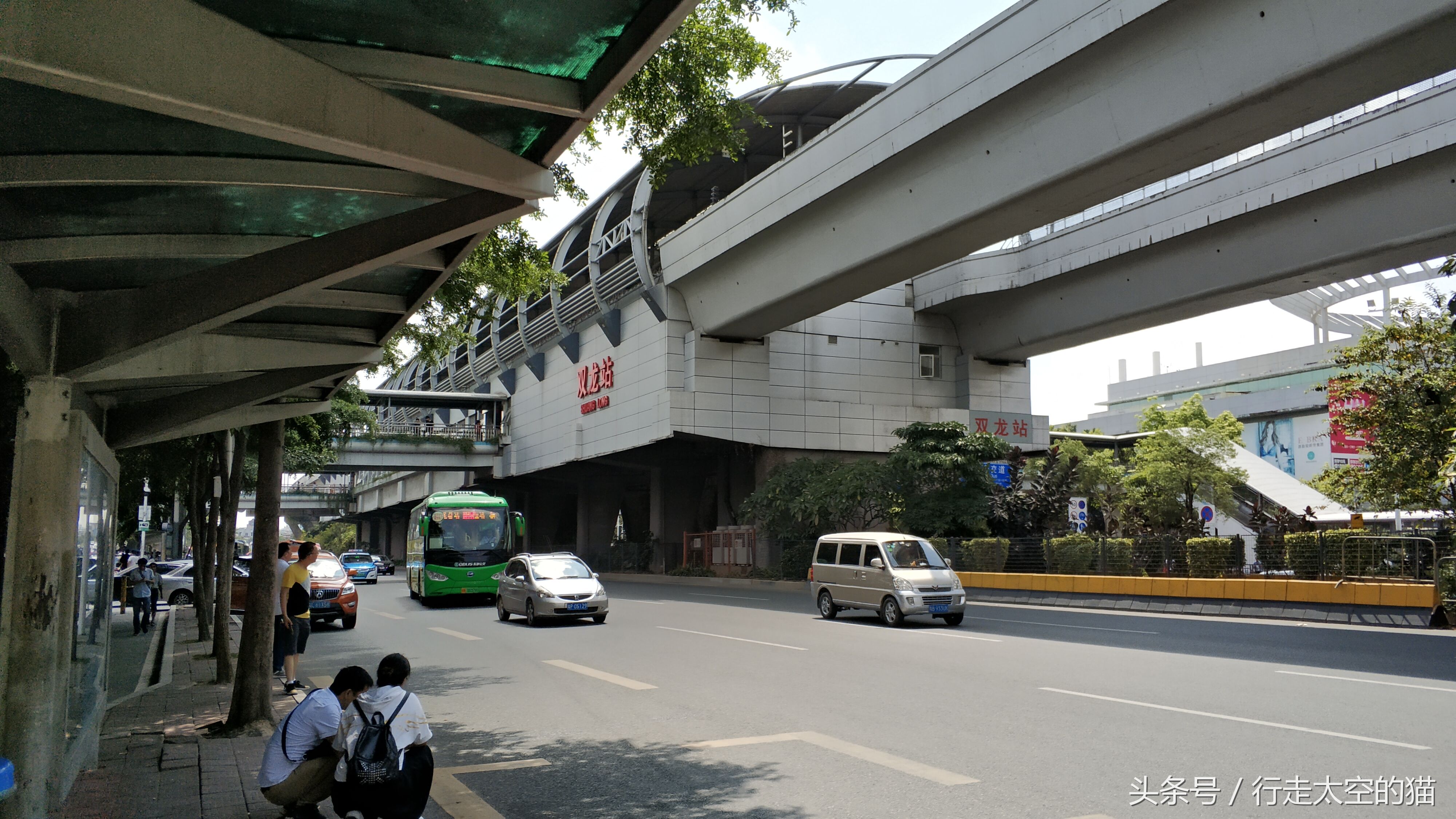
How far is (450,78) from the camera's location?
4.64 metres

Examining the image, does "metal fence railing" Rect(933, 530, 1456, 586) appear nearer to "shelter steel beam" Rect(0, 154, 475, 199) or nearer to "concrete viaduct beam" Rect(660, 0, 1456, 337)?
"concrete viaduct beam" Rect(660, 0, 1456, 337)

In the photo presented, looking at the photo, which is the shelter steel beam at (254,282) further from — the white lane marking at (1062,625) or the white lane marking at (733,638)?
the white lane marking at (1062,625)

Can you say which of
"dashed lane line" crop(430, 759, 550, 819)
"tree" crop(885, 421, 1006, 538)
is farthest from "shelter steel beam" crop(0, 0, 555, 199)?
"tree" crop(885, 421, 1006, 538)

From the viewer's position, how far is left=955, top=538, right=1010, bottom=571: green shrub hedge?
A: 29.1 meters

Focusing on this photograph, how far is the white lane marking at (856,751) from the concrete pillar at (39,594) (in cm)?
448

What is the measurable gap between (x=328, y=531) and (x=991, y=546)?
135132 millimetres

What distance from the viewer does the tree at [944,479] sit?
106ft

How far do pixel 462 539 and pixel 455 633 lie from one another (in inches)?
329

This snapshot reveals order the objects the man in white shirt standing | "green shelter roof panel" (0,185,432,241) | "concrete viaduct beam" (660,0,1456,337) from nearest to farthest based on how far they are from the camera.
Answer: "green shelter roof panel" (0,185,432,241), the man in white shirt standing, "concrete viaduct beam" (660,0,1456,337)

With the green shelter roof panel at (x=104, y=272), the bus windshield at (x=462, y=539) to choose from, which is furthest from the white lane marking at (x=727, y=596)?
the green shelter roof panel at (x=104, y=272)

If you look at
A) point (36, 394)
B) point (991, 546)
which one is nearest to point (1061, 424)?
point (991, 546)

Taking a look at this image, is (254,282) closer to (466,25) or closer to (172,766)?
(466,25)

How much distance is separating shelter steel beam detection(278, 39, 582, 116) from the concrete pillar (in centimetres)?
323

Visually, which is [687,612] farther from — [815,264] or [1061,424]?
A: [1061,424]
